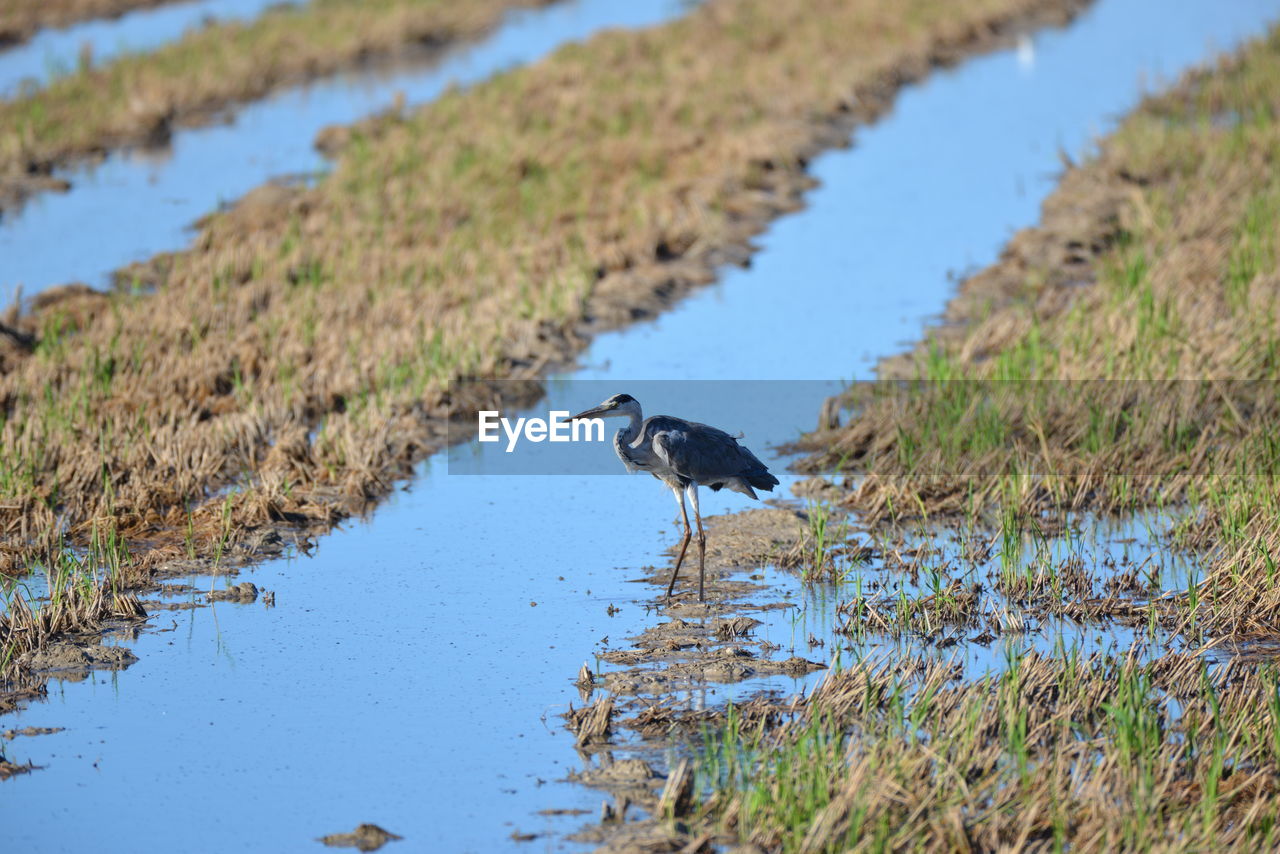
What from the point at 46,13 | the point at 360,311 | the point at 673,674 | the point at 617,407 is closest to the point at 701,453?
the point at 617,407

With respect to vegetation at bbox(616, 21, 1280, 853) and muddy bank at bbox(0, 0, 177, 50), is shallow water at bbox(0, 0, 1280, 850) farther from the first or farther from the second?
muddy bank at bbox(0, 0, 177, 50)

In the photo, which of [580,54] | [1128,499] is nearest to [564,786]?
[1128,499]

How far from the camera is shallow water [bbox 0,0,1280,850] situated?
20.6 feet

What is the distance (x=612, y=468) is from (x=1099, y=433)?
10.4ft

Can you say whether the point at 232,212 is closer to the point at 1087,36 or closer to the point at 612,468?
the point at 612,468

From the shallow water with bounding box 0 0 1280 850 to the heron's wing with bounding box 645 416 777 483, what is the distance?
0.71 m

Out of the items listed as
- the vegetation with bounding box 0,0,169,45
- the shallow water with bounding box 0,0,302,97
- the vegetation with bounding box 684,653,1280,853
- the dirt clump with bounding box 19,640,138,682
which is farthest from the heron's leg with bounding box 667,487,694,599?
the vegetation with bounding box 0,0,169,45

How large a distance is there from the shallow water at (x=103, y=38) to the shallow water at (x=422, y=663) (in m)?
12.1

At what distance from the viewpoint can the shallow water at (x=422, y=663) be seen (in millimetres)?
6273

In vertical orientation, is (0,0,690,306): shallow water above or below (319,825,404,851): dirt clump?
above

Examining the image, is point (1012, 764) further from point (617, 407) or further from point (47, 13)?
point (47, 13)

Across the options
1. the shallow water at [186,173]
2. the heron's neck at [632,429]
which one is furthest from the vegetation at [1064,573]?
the shallow water at [186,173]

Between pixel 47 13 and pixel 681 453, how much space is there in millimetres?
22381

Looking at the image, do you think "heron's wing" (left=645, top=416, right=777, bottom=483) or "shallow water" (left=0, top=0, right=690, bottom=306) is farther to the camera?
"shallow water" (left=0, top=0, right=690, bottom=306)
